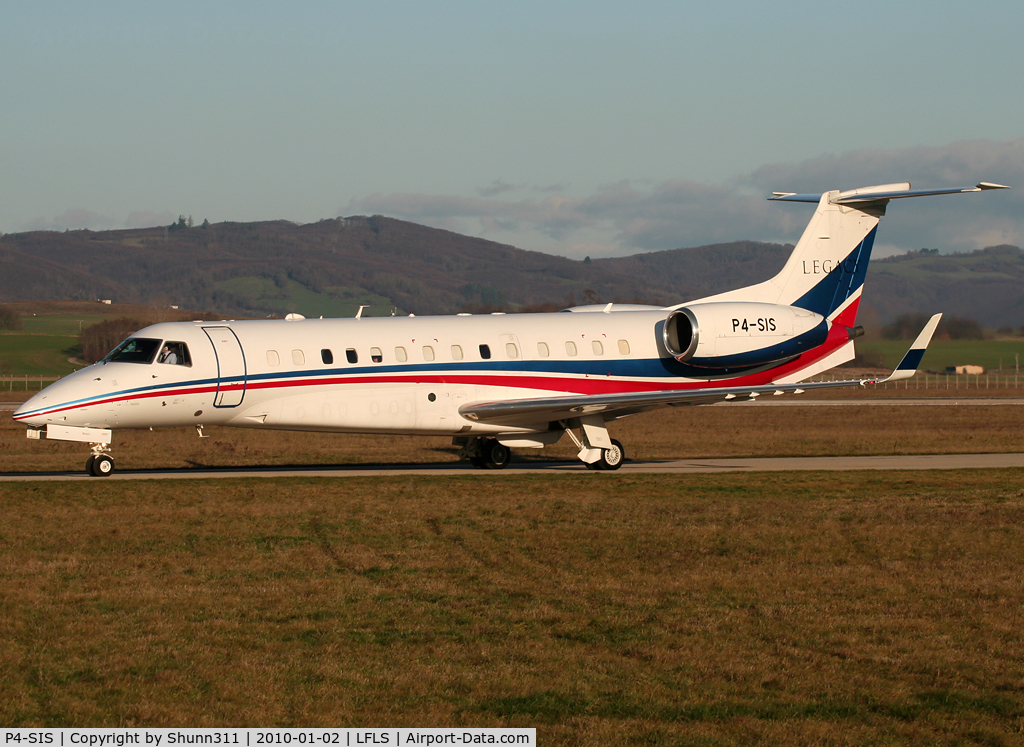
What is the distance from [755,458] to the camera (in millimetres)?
30969

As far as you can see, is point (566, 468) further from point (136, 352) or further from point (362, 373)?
point (136, 352)

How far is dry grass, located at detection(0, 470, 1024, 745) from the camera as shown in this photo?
343 inches

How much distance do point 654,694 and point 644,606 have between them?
3.11 m

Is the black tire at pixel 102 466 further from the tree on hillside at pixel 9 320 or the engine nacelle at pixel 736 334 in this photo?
the tree on hillside at pixel 9 320

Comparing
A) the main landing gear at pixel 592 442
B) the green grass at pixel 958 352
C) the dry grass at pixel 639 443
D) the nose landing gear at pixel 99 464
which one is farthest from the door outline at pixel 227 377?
the green grass at pixel 958 352

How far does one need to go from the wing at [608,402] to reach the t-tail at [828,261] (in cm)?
372

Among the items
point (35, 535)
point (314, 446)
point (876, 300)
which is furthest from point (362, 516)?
point (876, 300)

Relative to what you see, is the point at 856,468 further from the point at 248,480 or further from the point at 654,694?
the point at 654,694

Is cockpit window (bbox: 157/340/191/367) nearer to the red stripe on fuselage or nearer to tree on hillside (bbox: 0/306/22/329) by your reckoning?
the red stripe on fuselage

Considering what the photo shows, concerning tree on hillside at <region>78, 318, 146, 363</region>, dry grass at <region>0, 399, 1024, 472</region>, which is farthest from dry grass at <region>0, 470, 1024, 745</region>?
tree on hillside at <region>78, 318, 146, 363</region>

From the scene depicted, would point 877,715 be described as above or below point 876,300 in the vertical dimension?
below

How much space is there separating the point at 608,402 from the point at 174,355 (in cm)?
967

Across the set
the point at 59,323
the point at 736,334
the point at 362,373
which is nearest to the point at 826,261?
the point at 736,334
